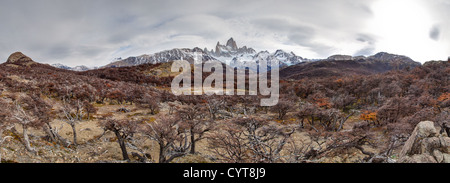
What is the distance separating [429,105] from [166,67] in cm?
7535

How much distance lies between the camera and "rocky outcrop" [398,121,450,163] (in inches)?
223

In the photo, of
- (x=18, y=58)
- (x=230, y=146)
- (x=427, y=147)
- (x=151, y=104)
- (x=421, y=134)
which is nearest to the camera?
(x=427, y=147)

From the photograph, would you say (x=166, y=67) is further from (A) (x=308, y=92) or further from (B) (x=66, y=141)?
(B) (x=66, y=141)

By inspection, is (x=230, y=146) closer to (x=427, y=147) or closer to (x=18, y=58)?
(x=427, y=147)

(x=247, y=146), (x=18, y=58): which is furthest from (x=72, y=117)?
(x=18, y=58)

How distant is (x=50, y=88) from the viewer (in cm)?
2442

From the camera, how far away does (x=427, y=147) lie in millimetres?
6043

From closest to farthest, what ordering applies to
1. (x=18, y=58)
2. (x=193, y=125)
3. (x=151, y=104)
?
(x=193, y=125) → (x=151, y=104) → (x=18, y=58)

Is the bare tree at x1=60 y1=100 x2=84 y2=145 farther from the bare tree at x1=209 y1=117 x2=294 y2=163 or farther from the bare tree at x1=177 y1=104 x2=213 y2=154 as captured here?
the bare tree at x1=209 y1=117 x2=294 y2=163

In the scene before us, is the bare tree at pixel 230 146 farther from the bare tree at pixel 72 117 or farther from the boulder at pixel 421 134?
the bare tree at pixel 72 117

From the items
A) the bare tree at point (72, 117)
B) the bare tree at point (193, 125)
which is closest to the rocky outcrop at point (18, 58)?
the bare tree at point (72, 117)
